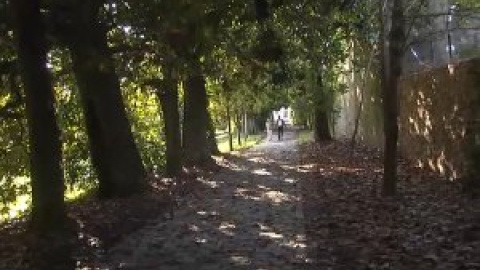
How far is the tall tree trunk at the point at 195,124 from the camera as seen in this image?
78.9ft

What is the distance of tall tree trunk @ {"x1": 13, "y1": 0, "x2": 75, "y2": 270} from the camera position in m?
8.27

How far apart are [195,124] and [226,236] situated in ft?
45.9

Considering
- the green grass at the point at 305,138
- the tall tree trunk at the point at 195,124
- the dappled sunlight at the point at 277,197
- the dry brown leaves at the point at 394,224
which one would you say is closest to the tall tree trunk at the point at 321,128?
the green grass at the point at 305,138

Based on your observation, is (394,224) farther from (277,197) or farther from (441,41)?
(441,41)

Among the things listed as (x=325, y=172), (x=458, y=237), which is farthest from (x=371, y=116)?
(x=458, y=237)

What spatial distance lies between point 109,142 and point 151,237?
4.55 m

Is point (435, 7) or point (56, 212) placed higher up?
point (435, 7)

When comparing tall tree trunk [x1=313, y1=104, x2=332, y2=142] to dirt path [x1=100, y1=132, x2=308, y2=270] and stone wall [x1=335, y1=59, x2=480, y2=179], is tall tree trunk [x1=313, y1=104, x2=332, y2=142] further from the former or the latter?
dirt path [x1=100, y1=132, x2=308, y2=270]

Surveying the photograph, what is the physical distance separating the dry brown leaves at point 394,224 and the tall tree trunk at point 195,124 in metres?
8.22

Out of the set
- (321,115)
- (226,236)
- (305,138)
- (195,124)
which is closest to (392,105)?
(226,236)

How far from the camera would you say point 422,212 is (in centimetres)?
1061

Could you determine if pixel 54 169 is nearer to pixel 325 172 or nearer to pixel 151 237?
pixel 151 237

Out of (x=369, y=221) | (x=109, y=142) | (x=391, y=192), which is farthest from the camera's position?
(x=109, y=142)

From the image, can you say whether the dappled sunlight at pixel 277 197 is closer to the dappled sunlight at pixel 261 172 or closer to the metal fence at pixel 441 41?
the dappled sunlight at pixel 261 172
